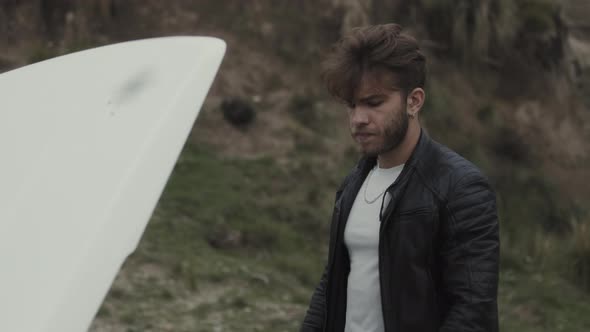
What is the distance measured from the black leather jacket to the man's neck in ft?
0.18

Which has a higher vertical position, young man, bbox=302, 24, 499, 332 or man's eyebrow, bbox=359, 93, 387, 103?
man's eyebrow, bbox=359, 93, 387, 103

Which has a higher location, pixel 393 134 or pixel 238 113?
pixel 393 134

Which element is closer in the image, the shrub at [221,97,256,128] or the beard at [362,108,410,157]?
the beard at [362,108,410,157]

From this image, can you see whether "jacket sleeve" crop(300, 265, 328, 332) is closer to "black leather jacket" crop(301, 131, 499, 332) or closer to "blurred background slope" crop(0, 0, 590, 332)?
"black leather jacket" crop(301, 131, 499, 332)

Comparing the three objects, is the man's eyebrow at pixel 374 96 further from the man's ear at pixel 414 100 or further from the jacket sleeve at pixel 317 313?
the jacket sleeve at pixel 317 313

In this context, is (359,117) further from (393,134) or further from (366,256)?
(366,256)

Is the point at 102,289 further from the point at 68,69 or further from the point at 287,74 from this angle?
the point at 287,74

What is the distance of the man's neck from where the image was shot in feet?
7.99

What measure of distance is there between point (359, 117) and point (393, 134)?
0.33 ft

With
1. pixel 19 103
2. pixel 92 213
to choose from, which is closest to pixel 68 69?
pixel 19 103

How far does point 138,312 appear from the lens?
6.42 metres

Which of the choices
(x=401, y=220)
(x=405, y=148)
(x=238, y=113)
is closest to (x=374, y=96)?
(x=405, y=148)

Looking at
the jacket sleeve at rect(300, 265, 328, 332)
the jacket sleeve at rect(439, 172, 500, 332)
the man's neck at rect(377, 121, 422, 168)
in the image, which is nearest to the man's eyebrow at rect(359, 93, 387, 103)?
the man's neck at rect(377, 121, 422, 168)

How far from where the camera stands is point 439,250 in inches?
91.7
